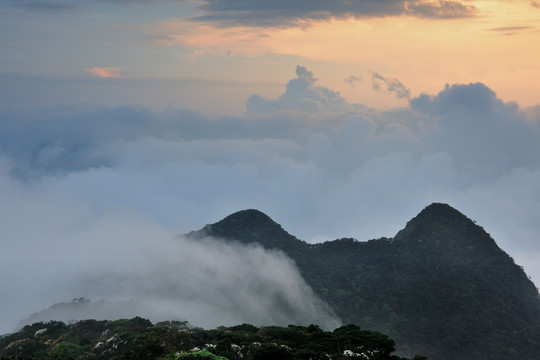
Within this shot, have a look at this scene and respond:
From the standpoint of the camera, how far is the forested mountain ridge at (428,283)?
9331 cm

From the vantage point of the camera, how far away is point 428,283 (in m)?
110

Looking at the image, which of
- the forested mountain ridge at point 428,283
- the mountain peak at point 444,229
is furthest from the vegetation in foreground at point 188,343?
the mountain peak at point 444,229

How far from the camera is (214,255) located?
12162 cm

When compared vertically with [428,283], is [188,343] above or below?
above

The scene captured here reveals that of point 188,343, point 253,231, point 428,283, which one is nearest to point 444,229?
point 428,283

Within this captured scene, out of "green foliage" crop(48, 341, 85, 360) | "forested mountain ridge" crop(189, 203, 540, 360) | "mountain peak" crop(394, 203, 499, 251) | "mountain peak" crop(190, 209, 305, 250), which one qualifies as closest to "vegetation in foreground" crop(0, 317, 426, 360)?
"green foliage" crop(48, 341, 85, 360)

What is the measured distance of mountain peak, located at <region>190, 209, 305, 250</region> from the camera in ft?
427

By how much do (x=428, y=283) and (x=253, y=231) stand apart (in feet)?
158

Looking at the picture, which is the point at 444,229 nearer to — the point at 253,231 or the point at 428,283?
the point at 428,283

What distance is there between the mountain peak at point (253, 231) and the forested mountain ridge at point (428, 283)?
28 cm

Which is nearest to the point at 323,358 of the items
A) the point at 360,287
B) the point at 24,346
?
the point at 24,346

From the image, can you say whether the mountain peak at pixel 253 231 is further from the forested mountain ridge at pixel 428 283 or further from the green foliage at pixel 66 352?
the green foliage at pixel 66 352

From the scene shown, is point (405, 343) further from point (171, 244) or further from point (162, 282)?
point (171, 244)

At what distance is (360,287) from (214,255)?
3687 centimetres
